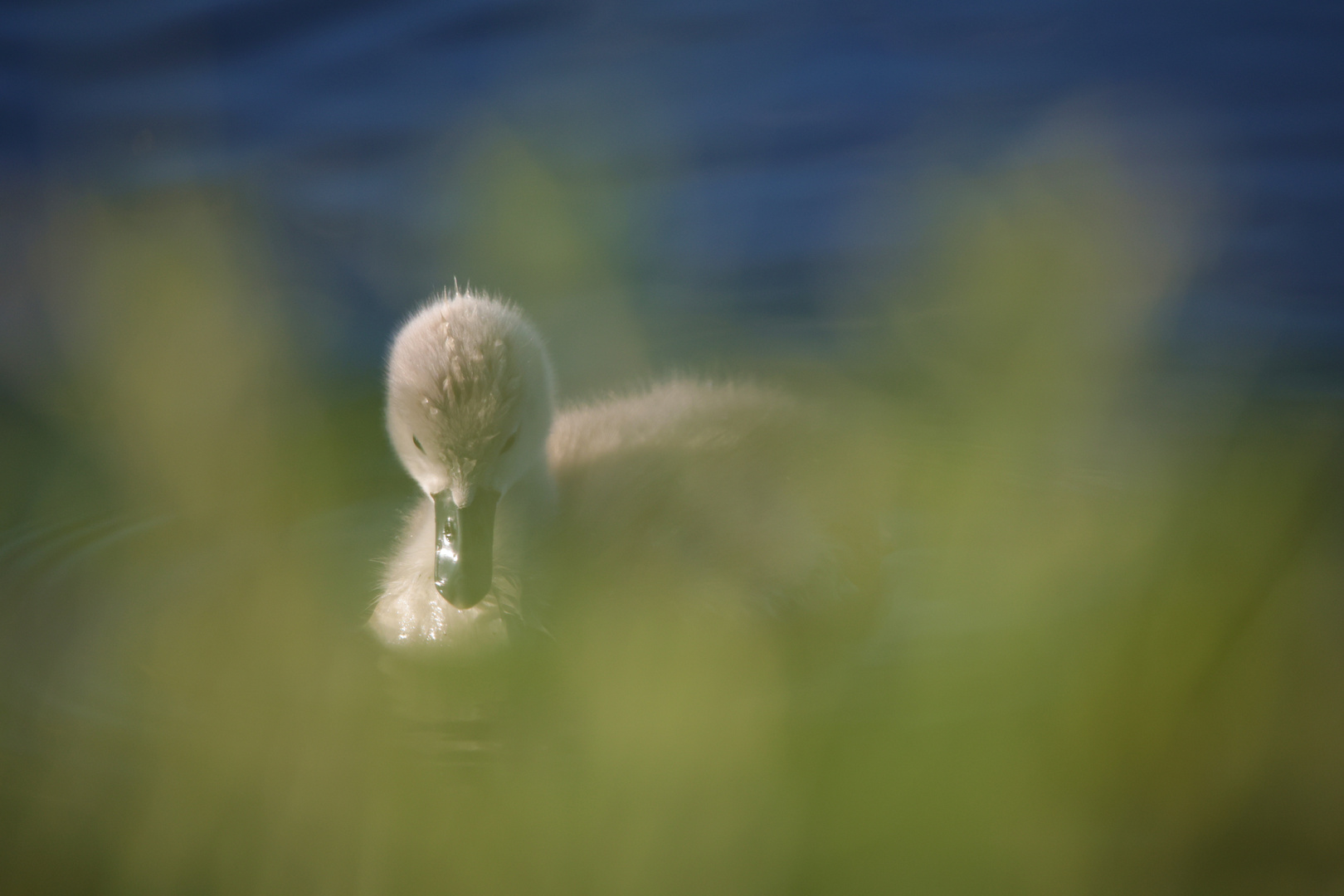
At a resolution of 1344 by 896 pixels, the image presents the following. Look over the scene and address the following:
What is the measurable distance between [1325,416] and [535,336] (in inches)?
48.0

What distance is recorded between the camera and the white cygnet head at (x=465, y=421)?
4.56ft

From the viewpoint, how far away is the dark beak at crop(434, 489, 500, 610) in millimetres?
1376

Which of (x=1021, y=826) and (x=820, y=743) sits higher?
(x=820, y=743)

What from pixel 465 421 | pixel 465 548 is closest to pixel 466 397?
pixel 465 421

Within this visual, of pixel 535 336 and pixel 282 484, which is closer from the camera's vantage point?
pixel 535 336

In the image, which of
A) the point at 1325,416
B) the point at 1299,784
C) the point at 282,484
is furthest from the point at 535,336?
the point at 1325,416

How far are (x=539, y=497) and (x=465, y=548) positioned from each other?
203mm

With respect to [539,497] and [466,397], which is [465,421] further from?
[539,497]

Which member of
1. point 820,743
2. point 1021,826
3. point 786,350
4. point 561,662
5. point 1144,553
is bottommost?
point 1021,826

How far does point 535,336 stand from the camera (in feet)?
5.19

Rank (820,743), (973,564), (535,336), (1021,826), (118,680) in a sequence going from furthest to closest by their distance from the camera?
1. (973,564)
2. (535,336)
3. (118,680)
4. (820,743)
5. (1021,826)

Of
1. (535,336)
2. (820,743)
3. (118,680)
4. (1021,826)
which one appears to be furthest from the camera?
(535,336)

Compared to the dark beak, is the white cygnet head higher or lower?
higher

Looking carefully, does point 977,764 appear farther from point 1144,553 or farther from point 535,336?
point 535,336
